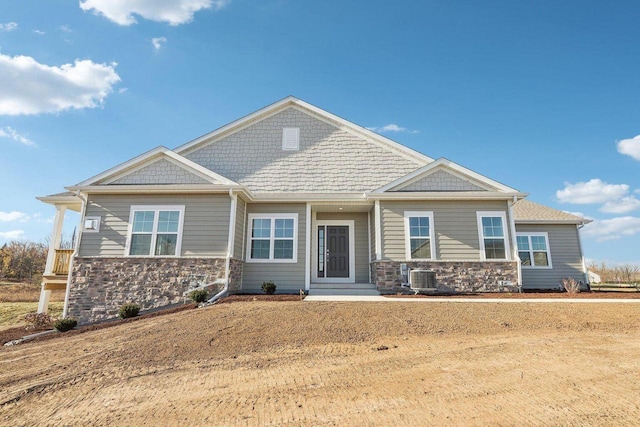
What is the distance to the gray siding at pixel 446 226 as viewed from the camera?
10.5 meters

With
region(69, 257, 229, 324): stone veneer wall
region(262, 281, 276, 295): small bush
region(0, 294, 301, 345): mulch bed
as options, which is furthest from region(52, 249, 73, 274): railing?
region(262, 281, 276, 295): small bush

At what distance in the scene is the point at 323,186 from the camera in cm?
1220

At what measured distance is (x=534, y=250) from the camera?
12641 millimetres

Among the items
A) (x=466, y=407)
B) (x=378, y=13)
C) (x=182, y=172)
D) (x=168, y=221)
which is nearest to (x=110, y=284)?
(x=168, y=221)

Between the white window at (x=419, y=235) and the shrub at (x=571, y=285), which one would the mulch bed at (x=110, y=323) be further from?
the shrub at (x=571, y=285)

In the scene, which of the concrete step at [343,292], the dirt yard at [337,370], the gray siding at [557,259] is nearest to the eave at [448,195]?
the gray siding at [557,259]

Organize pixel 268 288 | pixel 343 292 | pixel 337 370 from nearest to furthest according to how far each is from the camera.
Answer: pixel 337 370
pixel 268 288
pixel 343 292

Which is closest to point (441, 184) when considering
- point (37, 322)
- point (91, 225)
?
point (91, 225)

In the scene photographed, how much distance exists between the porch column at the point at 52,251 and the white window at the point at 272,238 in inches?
256

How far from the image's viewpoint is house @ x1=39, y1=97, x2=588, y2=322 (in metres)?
9.70

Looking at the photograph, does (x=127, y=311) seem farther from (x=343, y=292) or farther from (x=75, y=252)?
(x=343, y=292)

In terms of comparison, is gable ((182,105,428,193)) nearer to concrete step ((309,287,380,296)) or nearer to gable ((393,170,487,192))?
gable ((393,170,487,192))

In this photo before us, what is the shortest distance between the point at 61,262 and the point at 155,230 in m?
3.76

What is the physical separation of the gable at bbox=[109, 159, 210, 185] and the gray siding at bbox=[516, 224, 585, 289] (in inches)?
484
